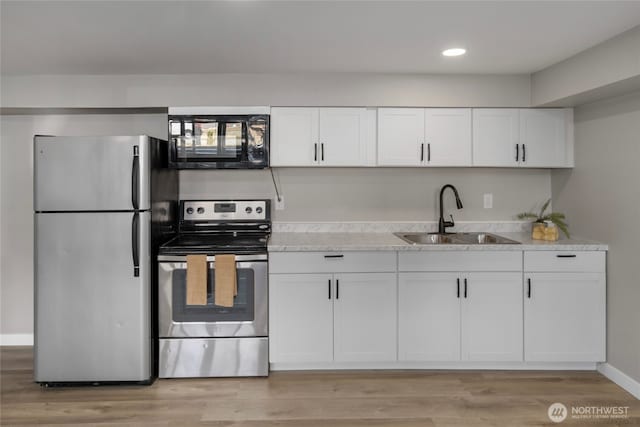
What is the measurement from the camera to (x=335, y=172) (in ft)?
13.1

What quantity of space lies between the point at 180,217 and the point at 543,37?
2.84m

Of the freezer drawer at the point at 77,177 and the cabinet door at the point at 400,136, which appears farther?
the cabinet door at the point at 400,136

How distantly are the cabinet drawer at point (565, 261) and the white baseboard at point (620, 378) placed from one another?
0.66 metres

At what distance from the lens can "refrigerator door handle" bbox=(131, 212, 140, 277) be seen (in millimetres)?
3086

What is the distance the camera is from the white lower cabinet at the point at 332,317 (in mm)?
3307

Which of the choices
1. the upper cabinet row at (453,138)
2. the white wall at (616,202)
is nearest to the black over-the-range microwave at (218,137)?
the upper cabinet row at (453,138)

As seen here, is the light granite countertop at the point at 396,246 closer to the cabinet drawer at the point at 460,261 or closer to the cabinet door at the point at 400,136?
the cabinet drawer at the point at 460,261

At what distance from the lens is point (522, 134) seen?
3680 millimetres

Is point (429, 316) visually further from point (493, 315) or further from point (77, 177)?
point (77, 177)

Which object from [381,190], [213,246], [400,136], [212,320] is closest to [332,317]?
[212,320]

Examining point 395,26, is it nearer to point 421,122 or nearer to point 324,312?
point 421,122

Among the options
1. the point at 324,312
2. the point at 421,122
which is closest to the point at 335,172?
the point at 421,122

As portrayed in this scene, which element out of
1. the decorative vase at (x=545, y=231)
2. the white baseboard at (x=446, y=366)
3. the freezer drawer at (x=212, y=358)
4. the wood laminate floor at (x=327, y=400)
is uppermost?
the decorative vase at (x=545, y=231)

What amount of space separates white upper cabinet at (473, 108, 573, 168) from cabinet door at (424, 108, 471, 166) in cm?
7
